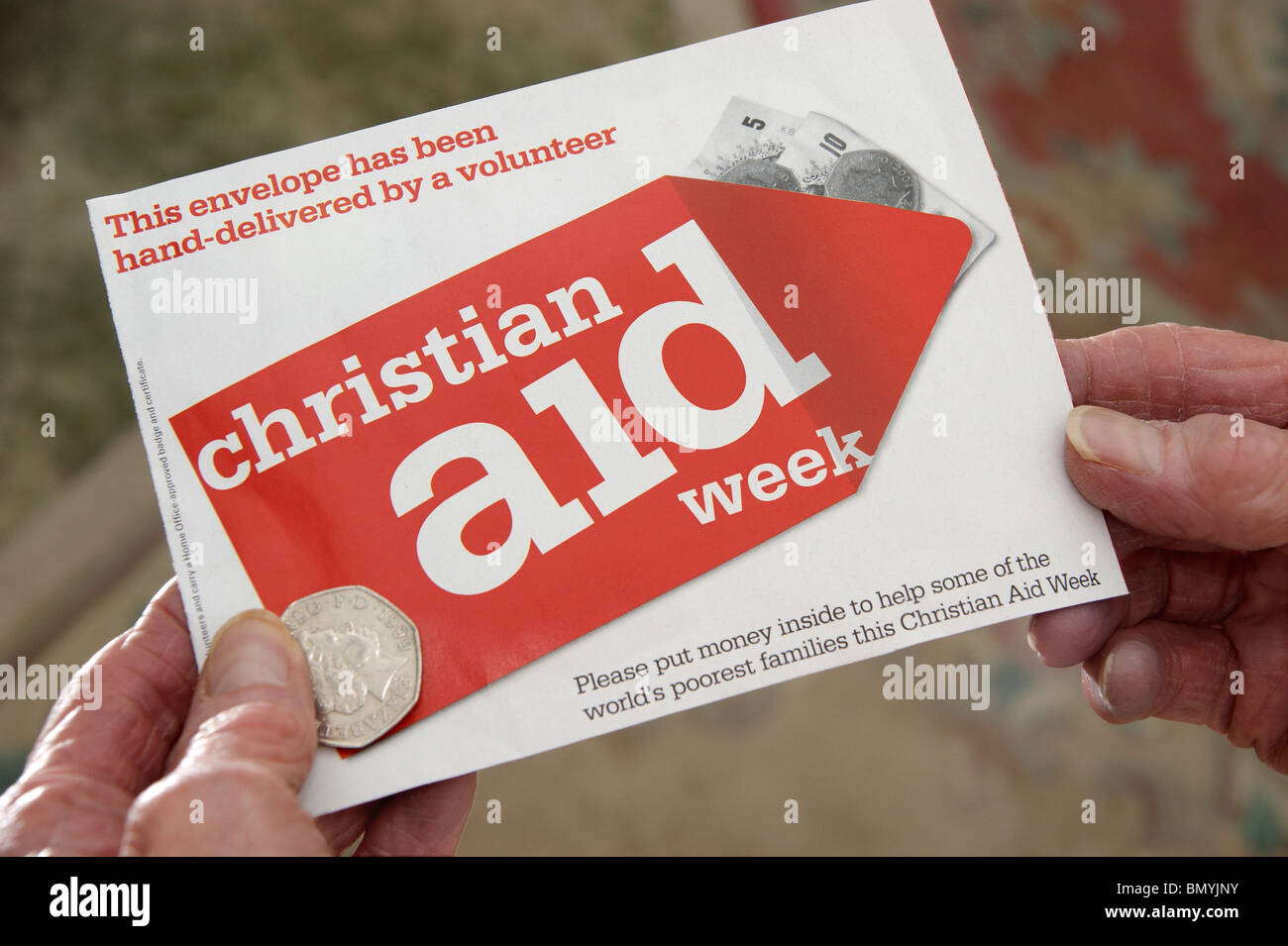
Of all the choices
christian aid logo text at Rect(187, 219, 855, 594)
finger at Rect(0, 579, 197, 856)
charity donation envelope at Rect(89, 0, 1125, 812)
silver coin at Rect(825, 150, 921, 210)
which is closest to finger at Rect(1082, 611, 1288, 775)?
charity donation envelope at Rect(89, 0, 1125, 812)

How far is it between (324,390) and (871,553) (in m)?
0.58

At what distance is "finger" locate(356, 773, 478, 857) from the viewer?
0.93 m

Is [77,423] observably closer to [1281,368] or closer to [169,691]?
[169,691]

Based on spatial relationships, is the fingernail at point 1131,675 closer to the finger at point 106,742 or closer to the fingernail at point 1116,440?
the fingernail at point 1116,440

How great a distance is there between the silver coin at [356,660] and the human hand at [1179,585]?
2.19ft

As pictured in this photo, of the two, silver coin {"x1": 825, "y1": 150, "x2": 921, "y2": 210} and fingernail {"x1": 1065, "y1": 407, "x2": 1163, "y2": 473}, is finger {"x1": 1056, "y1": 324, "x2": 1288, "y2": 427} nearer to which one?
fingernail {"x1": 1065, "y1": 407, "x2": 1163, "y2": 473}

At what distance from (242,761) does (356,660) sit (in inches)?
6.0

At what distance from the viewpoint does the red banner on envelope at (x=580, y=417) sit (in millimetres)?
888

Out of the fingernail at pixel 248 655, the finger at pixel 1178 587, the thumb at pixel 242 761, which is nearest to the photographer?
the thumb at pixel 242 761

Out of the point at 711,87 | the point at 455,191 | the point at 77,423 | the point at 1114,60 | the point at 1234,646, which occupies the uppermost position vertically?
the point at 1114,60

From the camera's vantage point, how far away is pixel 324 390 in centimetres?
92

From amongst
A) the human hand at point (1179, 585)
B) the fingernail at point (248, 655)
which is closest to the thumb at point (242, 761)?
the fingernail at point (248, 655)

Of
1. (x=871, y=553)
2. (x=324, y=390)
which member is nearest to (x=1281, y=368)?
(x=871, y=553)

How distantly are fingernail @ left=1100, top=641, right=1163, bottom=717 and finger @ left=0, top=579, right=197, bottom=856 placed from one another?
0.98 meters
